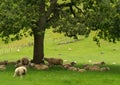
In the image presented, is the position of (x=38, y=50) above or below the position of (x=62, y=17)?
below

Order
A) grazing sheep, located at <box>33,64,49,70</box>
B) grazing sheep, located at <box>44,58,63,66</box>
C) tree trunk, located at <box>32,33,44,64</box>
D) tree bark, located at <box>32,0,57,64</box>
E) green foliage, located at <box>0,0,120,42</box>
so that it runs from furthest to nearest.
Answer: grazing sheep, located at <box>44,58,63,66</box> → tree trunk, located at <box>32,33,44,64</box> → tree bark, located at <box>32,0,57,64</box> → grazing sheep, located at <box>33,64,49,70</box> → green foliage, located at <box>0,0,120,42</box>

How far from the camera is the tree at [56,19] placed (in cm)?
3612

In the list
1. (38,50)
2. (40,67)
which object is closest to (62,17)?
(38,50)

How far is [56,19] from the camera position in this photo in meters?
39.8

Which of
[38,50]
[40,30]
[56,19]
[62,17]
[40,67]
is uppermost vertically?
[62,17]

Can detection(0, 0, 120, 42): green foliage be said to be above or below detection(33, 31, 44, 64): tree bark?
above

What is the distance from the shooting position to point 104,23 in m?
38.1

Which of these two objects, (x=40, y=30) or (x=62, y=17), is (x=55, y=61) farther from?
(x=40, y=30)

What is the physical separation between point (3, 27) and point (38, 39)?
16.8ft

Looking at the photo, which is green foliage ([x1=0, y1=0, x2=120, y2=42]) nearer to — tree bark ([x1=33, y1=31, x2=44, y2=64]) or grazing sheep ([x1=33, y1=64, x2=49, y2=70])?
tree bark ([x1=33, y1=31, x2=44, y2=64])

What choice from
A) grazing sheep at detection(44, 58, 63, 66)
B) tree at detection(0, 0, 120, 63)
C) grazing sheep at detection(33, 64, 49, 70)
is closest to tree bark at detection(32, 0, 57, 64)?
tree at detection(0, 0, 120, 63)

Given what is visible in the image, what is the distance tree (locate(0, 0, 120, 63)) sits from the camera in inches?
1422

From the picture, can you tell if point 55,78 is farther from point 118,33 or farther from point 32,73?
point 118,33

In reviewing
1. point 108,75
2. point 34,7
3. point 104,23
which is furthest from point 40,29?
point 108,75
